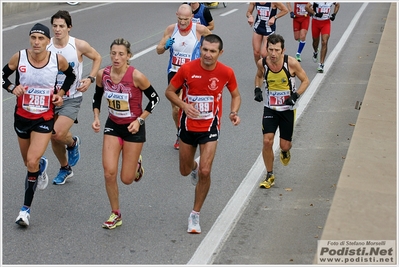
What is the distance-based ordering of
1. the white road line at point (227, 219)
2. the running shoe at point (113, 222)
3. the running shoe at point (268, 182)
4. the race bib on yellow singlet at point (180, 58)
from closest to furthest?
the white road line at point (227, 219) → the running shoe at point (113, 222) → the running shoe at point (268, 182) → the race bib on yellow singlet at point (180, 58)

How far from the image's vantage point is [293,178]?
9.48 m

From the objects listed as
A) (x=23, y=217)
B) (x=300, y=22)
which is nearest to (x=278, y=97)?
(x=23, y=217)

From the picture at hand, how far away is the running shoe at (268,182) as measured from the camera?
905cm

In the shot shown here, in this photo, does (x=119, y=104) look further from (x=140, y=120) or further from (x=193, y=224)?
(x=193, y=224)

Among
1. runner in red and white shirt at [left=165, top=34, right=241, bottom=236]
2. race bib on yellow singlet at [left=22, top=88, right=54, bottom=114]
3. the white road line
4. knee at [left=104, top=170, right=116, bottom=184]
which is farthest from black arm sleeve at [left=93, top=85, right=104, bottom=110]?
the white road line

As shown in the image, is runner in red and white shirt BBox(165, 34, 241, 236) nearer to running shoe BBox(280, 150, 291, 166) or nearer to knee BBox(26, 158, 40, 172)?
knee BBox(26, 158, 40, 172)

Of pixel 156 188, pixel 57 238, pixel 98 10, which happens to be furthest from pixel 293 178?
pixel 98 10

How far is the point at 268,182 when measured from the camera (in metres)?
9.11

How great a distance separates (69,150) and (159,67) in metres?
7.24

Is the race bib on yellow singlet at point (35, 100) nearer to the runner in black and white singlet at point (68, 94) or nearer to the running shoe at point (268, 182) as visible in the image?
the runner in black and white singlet at point (68, 94)

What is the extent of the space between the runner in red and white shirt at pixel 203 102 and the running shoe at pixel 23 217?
155cm

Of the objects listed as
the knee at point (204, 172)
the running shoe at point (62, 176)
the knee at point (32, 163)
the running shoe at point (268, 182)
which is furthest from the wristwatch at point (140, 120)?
the running shoe at point (268, 182)

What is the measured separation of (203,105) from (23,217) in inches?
80.9

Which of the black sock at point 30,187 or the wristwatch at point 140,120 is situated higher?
the wristwatch at point 140,120
